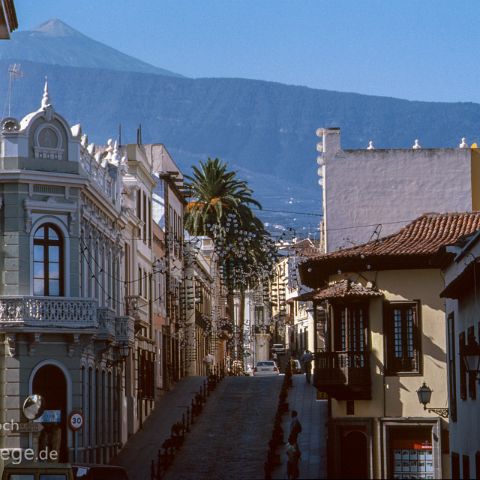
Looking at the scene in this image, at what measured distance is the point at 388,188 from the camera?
2574 inches

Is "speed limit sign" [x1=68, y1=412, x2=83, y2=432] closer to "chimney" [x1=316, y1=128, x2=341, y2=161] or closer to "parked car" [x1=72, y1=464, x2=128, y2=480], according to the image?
"parked car" [x1=72, y1=464, x2=128, y2=480]

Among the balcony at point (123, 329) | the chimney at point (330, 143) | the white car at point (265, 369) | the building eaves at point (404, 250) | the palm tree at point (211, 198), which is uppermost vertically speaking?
the palm tree at point (211, 198)

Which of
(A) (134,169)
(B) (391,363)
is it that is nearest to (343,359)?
(B) (391,363)

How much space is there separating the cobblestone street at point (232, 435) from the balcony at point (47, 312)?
713 cm

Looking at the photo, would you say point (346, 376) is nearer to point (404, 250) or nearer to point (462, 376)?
point (404, 250)

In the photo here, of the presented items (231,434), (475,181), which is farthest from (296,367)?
(475,181)

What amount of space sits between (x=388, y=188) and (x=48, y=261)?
17.6 metres

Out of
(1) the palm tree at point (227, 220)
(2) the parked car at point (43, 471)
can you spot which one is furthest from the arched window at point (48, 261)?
(1) the palm tree at point (227, 220)

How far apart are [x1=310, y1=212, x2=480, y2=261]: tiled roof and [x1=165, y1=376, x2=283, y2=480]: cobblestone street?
343 inches

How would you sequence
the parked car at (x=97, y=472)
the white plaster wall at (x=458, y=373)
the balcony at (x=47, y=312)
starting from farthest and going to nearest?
1. the balcony at (x=47, y=312)
2. the parked car at (x=97, y=472)
3. the white plaster wall at (x=458, y=373)

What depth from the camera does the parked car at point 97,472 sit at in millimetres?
39856

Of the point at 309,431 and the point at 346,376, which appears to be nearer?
the point at 346,376

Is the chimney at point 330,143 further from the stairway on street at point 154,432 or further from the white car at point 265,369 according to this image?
the white car at point 265,369

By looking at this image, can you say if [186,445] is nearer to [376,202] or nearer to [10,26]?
[376,202]
